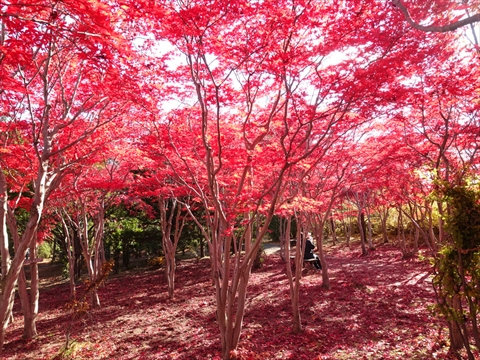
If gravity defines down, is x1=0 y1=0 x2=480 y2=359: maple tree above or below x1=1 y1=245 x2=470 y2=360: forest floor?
above

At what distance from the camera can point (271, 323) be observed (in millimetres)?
8703

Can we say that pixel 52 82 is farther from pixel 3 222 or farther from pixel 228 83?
pixel 228 83

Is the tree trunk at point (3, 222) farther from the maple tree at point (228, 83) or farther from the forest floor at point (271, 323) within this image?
the forest floor at point (271, 323)

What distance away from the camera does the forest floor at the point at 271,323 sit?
22.0 ft

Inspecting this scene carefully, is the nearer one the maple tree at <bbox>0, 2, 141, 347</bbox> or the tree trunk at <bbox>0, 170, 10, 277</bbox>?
the maple tree at <bbox>0, 2, 141, 347</bbox>

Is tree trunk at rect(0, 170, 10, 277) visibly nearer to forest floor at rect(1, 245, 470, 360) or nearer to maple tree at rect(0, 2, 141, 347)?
maple tree at rect(0, 2, 141, 347)

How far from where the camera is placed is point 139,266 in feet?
76.4

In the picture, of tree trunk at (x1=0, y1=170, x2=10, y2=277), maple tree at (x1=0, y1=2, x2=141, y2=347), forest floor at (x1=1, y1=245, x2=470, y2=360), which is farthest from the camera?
forest floor at (x1=1, y1=245, x2=470, y2=360)

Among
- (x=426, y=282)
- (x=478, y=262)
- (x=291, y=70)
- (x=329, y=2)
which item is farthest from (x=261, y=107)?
(x=426, y=282)

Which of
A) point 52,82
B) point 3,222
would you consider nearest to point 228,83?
point 52,82

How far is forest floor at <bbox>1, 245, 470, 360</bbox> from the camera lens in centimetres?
672

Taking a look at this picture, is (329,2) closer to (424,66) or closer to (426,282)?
(424,66)

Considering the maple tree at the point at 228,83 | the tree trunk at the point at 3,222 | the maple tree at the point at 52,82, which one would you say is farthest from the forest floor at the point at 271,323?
the tree trunk at the point at 3,222

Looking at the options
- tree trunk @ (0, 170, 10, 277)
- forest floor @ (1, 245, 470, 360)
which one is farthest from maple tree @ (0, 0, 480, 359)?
forest floor @ (1, 245, 470, 360)
